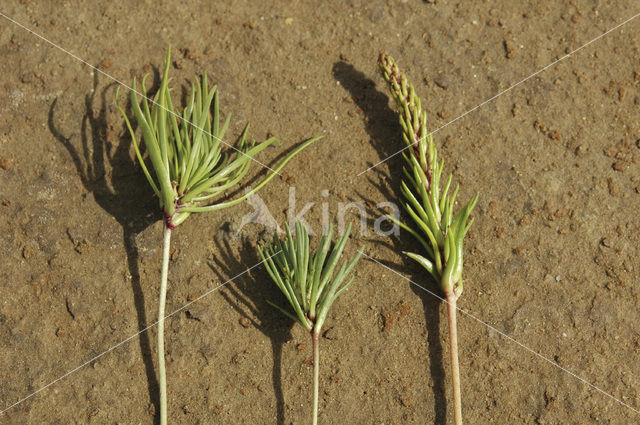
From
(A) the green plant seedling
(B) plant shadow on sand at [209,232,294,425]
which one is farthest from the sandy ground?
(A) the green plant seedling

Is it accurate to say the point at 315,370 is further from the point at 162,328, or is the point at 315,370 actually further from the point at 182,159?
the point at 182,159

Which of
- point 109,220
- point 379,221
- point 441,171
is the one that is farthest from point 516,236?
point 109,220

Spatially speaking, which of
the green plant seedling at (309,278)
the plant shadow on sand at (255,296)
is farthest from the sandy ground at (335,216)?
the green plant seedling at (309,278)

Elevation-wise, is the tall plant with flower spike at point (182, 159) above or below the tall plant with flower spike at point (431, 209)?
above

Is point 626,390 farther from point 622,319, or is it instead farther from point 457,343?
point 457,343

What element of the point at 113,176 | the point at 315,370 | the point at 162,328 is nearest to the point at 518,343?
the point at 315,370

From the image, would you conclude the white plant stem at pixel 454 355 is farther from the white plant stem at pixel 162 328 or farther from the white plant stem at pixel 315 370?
the white plant stem at pixel 162 328
